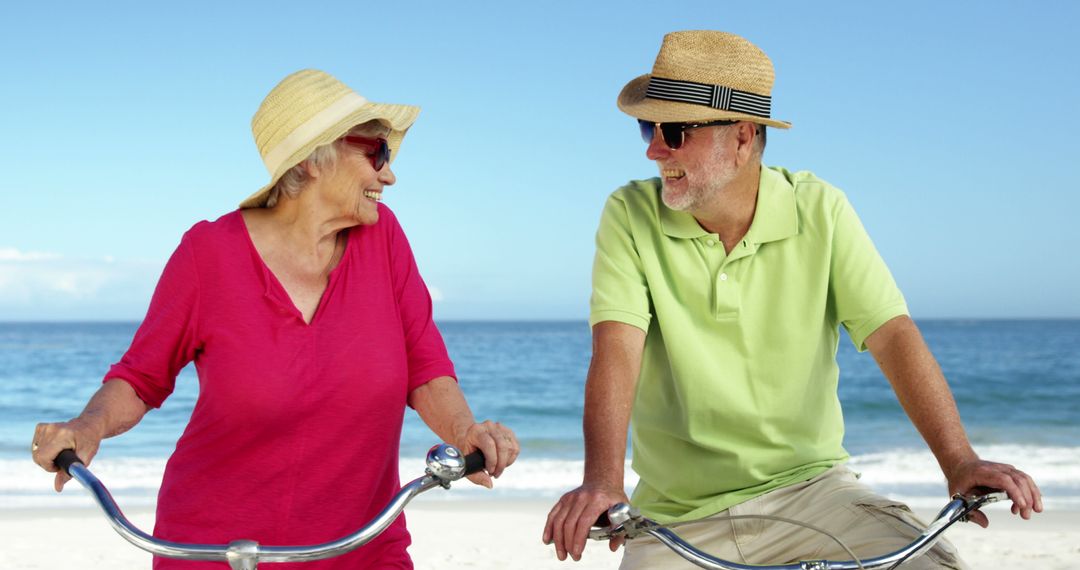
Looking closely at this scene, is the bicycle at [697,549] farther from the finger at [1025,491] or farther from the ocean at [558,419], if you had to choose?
the ocean at [558,419]

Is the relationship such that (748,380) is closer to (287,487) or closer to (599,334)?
(599,334)

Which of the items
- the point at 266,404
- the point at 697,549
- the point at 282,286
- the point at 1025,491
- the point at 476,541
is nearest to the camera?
the point at 697,549

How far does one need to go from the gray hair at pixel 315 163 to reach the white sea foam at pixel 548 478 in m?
7.19

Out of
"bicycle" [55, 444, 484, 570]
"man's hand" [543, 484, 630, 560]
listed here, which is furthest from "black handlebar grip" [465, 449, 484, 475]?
"man's hand" [543, 484, 630, 560]

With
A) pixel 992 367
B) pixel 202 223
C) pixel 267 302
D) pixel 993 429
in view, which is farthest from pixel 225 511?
pixel 992 367

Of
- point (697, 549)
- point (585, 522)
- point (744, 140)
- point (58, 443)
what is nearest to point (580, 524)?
point (585, 522)

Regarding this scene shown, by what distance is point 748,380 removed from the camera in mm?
3234

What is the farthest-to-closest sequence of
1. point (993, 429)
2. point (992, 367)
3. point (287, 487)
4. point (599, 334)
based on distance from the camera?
point (992, 367)
point (993, 429)
point (599, 334)
point (287, 487)

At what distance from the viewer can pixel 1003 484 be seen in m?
2.60

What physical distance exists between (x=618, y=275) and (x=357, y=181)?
769 millimetres

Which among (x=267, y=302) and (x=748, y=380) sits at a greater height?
(x=267, y=302)

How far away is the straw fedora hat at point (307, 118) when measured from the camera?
9.68 feet

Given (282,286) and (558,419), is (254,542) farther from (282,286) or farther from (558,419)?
(558,419)

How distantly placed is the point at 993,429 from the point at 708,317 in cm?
1724
